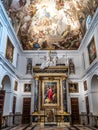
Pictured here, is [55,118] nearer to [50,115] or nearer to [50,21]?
[50,115]

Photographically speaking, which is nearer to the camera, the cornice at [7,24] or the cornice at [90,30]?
the cornice at [7,24]

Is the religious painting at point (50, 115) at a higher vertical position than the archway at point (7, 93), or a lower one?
lower

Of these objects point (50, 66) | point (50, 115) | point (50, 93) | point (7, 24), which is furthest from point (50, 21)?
point (50, 115)

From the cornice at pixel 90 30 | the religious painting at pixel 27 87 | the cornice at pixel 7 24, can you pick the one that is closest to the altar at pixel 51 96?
the religious painting at pixel 27 87

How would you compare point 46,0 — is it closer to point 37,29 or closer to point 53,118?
point 37,29

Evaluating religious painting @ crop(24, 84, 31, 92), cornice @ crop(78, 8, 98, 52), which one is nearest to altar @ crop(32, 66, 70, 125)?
religious painting @ crop(24, 84, 31, 92)

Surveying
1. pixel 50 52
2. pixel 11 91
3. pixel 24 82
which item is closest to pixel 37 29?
pixel 50 52

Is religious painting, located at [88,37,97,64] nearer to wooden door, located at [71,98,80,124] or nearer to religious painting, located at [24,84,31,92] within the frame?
wooden door, located at [71,98,80,124]

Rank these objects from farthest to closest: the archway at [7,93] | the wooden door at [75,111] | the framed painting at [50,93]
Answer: the wooden door at [75,111], the framed painting at [50,93], the archway at [7,93]

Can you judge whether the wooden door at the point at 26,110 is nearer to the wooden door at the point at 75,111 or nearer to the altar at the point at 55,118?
the altar at the point at 55,118

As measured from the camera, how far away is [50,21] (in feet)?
57.7

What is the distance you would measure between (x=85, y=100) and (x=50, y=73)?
5114 mm

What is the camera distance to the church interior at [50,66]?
14648 mm

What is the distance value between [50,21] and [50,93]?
27.8ft
